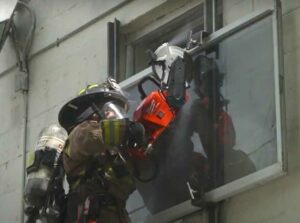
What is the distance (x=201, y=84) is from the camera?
23.4 ft

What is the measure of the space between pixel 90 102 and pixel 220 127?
811mm

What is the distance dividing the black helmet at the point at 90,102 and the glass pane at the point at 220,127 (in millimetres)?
422

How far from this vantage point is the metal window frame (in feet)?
21.3

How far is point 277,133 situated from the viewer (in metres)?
6.54

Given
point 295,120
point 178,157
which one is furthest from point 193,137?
point 295,120

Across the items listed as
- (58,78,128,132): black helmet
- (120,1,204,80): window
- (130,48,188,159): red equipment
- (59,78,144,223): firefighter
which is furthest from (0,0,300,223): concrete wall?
(59,78,144,223): firefighter

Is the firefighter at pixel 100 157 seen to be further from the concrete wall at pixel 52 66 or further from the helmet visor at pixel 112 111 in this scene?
the concrete wall at pixel 52 66

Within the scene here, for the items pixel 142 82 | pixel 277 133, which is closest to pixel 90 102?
pixel 142 82

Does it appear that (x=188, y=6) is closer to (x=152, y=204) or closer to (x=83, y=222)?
(x=152, y=204)

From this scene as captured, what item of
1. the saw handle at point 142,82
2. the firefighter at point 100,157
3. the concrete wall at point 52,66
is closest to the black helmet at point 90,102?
the firefighter at point 100,157

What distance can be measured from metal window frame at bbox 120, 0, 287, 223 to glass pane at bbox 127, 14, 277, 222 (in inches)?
1.7

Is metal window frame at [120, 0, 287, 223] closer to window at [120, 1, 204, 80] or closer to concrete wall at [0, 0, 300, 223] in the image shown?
concrete wall at [0, 0, 300, 223]

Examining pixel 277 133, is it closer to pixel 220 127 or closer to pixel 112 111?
pixel 220 127

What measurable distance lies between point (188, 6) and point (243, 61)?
1066 millimetres
